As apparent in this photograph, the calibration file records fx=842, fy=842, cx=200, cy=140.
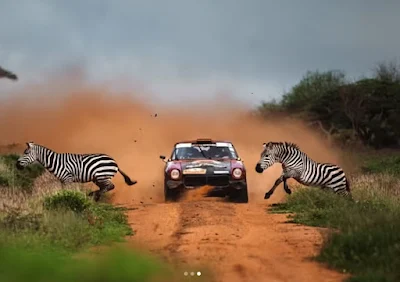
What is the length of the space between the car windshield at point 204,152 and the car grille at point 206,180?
3.69ft

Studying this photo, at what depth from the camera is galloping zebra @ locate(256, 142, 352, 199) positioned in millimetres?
21188

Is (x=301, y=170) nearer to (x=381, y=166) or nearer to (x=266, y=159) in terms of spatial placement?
(x=266, y=159)

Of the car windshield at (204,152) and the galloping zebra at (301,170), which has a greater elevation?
the car windshield at (204,152)

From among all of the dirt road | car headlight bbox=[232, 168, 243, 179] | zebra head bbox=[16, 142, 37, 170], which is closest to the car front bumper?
car headlight bbox=[232, 168, 243, 179]

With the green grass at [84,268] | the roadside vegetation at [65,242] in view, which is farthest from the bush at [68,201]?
the green grass at [84,268]

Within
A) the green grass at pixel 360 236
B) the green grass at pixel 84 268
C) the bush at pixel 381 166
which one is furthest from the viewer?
the bush at pixel 381 166

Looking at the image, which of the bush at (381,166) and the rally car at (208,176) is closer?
the rally car at (208,176)

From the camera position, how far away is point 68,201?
52.8 ft

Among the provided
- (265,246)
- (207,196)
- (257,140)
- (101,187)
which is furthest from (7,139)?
(265,246)

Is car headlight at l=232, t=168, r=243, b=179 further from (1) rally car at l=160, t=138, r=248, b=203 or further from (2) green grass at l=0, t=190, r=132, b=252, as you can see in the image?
(2) green grass at l=0, t=190, r=132, b=252

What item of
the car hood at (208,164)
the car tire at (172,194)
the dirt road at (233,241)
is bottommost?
the dirt road at (233,241)

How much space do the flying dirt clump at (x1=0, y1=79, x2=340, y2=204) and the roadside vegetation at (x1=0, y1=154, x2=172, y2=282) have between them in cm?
1387

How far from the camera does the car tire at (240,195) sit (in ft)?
70.2

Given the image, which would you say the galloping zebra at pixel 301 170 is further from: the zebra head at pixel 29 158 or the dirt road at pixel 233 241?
the zebra head at pixel 29 158
